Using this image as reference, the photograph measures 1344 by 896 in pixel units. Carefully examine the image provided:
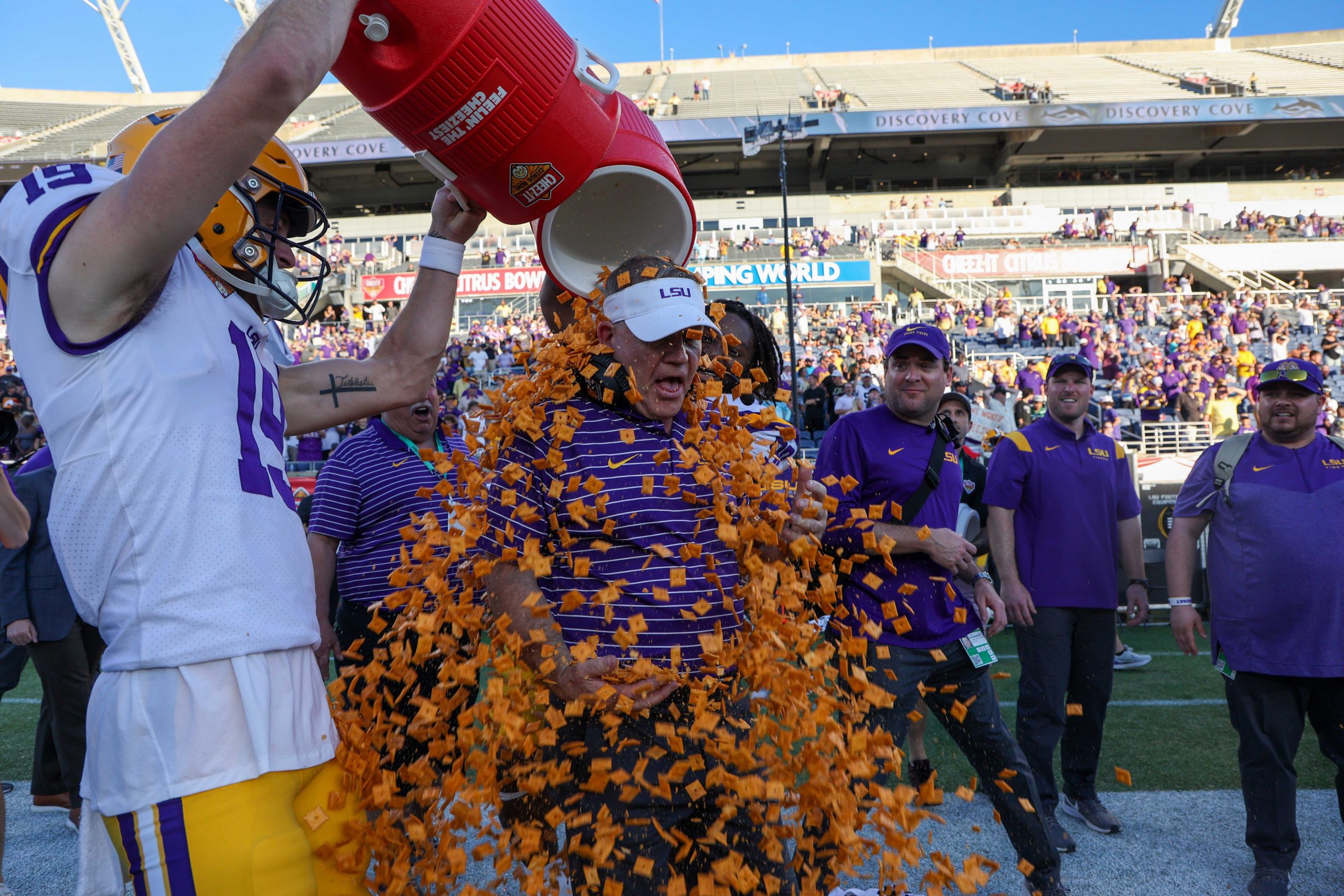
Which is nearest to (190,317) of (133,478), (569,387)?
(133,478)

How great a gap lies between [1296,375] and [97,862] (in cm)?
451

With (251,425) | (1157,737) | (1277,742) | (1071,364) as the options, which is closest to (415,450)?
(251,425)

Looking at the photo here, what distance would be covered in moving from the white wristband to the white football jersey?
1.91 feet

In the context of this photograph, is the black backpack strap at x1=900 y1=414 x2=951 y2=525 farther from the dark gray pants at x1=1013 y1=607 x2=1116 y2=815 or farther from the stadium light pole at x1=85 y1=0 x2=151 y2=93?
the stadium light pole at x1=85 y1=0 x2=151 y2=93

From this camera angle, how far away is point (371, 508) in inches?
160

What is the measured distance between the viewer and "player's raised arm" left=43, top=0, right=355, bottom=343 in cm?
146

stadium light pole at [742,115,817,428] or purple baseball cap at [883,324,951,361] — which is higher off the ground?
stadium light pole at [742,115,817,428]

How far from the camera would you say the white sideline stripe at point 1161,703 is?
21.8ft

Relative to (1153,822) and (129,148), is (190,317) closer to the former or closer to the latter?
(129,148)

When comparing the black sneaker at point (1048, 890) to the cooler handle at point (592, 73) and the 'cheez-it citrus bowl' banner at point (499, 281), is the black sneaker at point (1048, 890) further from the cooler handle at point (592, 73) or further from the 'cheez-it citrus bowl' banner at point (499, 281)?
the 'cheez-it citrus bowl' banner at point (499, 281)

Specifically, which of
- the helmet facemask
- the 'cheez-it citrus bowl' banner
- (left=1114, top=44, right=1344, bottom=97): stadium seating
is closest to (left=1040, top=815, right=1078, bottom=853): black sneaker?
the helmet facemask

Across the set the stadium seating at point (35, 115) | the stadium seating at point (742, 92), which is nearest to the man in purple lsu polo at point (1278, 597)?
the stadium seating at point (742, 92)

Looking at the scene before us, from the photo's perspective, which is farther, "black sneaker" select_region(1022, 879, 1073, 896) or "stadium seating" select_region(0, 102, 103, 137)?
"stadium seating" select_region(0, 102, 103, 137)

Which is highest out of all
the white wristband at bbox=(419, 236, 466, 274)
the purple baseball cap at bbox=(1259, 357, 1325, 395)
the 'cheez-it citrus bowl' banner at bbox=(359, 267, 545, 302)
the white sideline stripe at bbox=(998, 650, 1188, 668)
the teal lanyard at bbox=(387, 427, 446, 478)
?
the 'cheez-it citrus bowl' banner at bbox=(359, 267, 545, 302)
